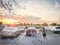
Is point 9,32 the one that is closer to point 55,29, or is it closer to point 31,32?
point 31,32

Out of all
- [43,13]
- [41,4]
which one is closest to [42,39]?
[43,13]

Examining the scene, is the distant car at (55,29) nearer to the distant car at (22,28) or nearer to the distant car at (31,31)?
the distant car at (31,31)

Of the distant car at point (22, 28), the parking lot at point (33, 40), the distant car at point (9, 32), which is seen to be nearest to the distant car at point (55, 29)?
the parking lot at point (33, 40)

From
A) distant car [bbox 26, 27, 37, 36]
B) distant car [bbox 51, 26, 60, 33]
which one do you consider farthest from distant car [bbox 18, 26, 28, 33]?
distant car [bbox 51, 26, 60, 33]

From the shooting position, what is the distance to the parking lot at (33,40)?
2182 mm

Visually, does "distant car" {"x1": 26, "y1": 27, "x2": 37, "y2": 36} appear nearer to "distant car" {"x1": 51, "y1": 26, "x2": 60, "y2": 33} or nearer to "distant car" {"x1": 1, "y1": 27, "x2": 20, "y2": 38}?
"distant car" {"x1": 1, "y1": 27, "x2": 20, "y2": 38}

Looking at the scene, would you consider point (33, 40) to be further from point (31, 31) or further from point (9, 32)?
point (9, 32)

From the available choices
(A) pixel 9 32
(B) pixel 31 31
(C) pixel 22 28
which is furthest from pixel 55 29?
(A) pixel 9 32

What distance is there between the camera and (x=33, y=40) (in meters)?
2.20

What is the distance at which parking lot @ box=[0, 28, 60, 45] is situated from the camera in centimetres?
218

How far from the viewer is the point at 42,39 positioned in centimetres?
221

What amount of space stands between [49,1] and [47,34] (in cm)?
51

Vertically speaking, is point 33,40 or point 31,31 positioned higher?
point 31,31

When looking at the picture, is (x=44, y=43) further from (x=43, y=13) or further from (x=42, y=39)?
(x=43, y=13)
